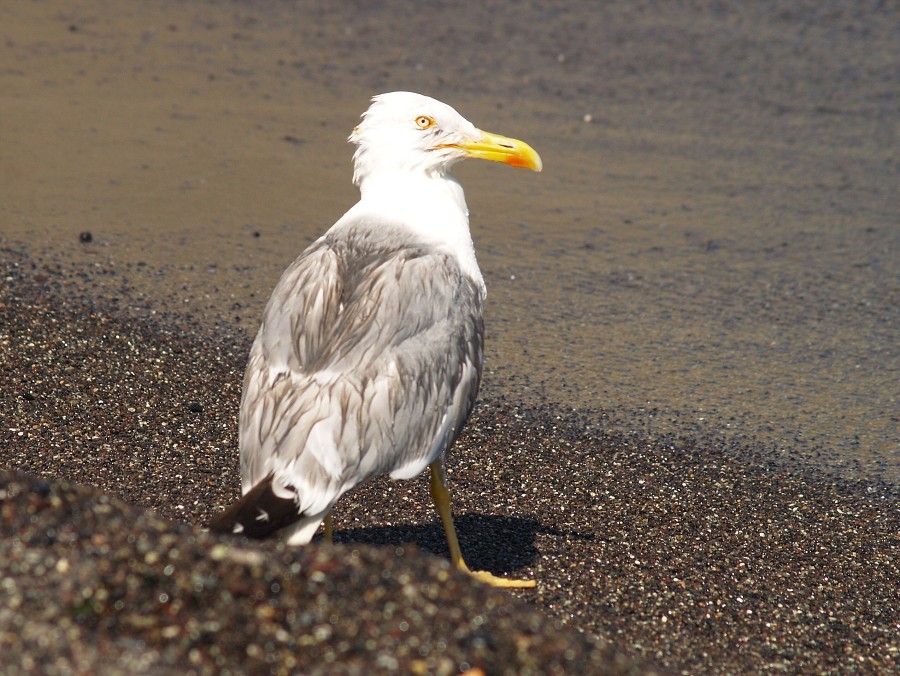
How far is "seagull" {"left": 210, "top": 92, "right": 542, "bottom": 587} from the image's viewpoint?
400 cm

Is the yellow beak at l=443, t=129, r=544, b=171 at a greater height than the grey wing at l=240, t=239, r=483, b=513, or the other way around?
the yellow beak at l=443, t=129, r=544, b=171

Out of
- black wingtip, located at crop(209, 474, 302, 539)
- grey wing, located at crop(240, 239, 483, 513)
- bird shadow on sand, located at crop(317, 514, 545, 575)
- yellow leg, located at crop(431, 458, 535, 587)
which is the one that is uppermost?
grey wing, located at crop(240, 239, 483, 513)

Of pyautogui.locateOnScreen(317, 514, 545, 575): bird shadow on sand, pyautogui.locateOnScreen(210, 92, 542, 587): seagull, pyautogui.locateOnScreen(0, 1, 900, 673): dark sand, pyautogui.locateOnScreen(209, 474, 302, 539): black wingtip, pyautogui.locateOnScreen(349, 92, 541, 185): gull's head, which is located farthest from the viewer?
pyautogui.locateOnScreen(349, 92, 541, 185): gull's head

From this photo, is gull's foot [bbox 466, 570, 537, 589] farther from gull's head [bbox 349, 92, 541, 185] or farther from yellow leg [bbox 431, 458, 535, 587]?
gull's head [bbox 349, 92, 541, 185]

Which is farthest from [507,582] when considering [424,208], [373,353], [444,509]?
[424,208]

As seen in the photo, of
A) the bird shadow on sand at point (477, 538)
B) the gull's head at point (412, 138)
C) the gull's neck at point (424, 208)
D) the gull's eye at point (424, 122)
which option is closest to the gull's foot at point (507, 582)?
the bird shadow on sand at point (477, 538)

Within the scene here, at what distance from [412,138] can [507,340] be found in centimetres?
203

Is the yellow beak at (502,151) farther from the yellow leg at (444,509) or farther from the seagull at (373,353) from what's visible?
the yellow leg at (444,509)

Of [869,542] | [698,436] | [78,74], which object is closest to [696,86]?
[78,74]

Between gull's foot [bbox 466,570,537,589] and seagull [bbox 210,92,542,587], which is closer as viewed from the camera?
seagull [bbox 210,92,542,587]

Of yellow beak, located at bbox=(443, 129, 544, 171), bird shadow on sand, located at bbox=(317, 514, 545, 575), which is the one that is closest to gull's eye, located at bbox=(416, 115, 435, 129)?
yellow beak, located at bbox=(443, 129, 544, 171)

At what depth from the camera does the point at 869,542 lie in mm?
5242

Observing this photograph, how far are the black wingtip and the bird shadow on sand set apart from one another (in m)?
1.14

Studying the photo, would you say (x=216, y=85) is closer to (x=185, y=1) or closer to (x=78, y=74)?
(x=78, y=74)
